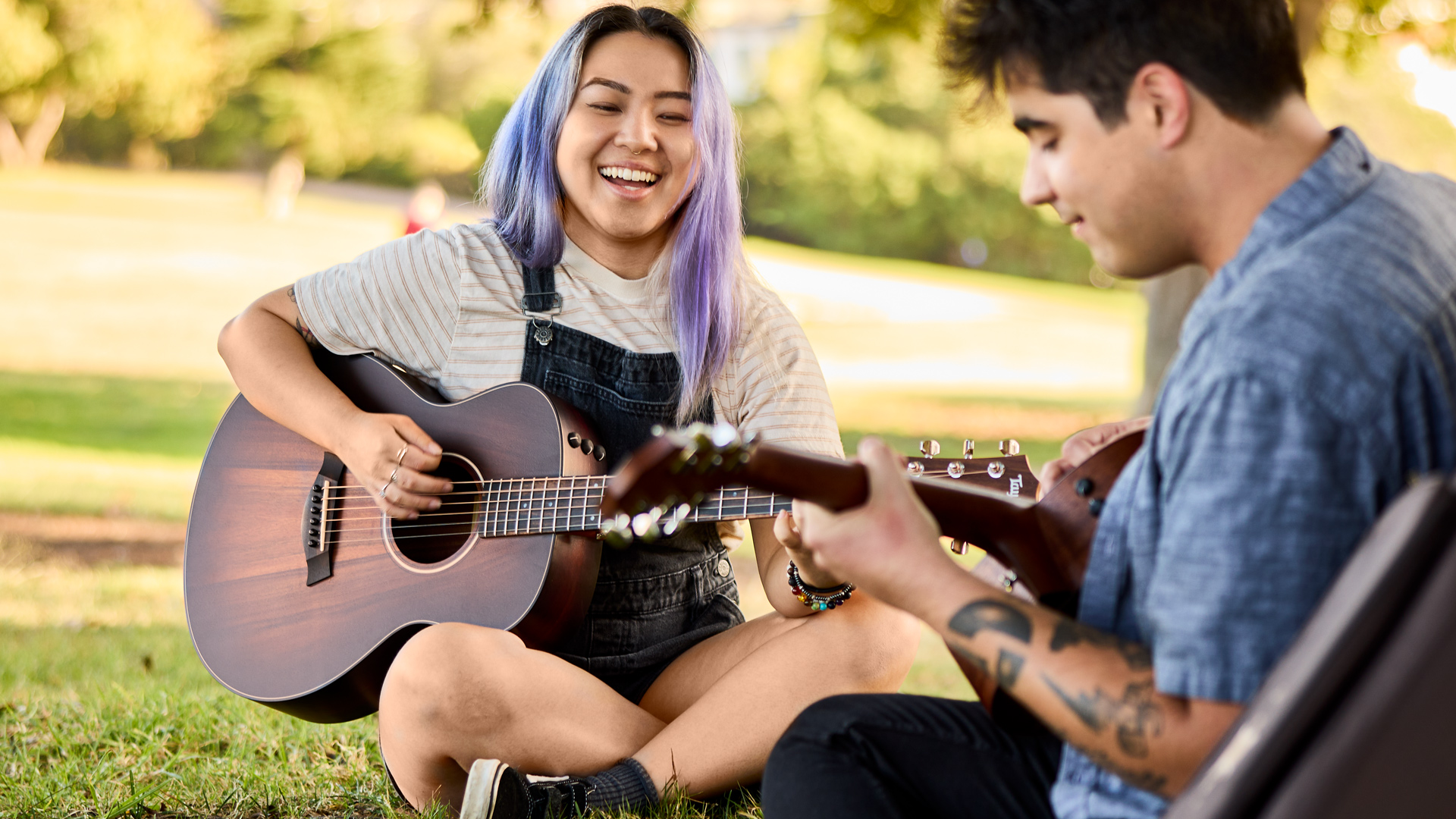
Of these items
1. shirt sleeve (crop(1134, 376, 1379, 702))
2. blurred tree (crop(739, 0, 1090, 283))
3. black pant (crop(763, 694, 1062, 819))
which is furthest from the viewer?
blurred tree (crop(739, 0, 1090, 283))

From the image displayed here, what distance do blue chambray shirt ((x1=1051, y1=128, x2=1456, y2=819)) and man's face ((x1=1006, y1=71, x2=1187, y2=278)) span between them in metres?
0.12

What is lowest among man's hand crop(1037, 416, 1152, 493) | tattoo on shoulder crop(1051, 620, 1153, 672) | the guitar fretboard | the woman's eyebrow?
the guitar fretboard

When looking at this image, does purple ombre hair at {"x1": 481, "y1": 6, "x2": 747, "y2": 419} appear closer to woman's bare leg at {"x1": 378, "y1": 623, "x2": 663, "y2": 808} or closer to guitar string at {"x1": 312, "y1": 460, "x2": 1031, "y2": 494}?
guitar string at {"x1": 312, "y1": 460, "x2": 1031, "y2": 494}

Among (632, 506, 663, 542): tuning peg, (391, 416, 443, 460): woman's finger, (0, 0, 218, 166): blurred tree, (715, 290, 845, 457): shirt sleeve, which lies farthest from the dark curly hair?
(0, 0, 218, 166): blurred tree

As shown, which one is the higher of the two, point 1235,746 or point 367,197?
point 367,197

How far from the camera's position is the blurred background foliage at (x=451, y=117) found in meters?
26.6

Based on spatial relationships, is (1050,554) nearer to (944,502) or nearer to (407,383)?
(944,502)

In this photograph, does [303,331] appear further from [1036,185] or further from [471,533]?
[1036,185]

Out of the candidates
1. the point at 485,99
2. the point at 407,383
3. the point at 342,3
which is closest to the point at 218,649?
the point at 407,383

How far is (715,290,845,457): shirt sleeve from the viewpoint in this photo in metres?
2.62

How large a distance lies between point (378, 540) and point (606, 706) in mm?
637

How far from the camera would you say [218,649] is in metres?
2.82

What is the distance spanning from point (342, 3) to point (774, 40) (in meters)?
10.6

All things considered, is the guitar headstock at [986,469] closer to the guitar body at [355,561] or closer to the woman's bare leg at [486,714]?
the guitar body at [355,561]
